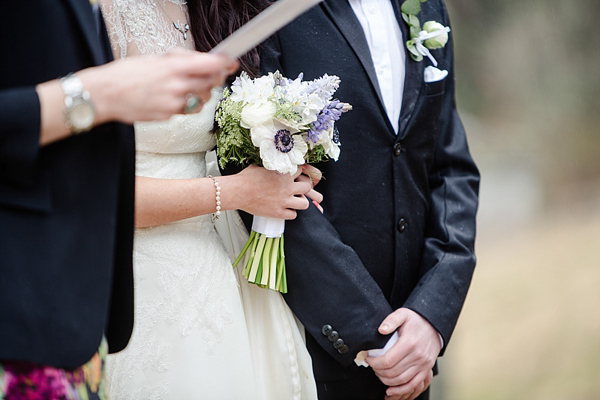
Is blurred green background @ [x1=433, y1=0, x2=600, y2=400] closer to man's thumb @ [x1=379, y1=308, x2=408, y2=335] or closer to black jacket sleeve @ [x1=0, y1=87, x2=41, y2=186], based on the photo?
man's thumb @ [x1=379, y1=308, x2=408, y2=335]

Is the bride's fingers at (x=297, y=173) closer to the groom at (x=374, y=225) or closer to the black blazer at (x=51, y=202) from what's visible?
the groom at (x=374, y=225)

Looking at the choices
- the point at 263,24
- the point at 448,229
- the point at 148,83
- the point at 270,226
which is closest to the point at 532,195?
the point at 448,229

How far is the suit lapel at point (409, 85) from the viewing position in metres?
2.40

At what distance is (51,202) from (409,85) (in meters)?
1.52

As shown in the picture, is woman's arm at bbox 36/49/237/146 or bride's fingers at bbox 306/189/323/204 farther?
bride's fingers at bbox 306/189/323/204

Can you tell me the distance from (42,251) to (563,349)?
4.58 meters

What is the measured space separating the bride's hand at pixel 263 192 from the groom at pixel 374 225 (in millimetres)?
103

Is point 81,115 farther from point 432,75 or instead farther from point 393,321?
point 432,75

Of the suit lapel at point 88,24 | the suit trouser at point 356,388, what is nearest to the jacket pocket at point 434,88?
the suit trouser at point 356,388

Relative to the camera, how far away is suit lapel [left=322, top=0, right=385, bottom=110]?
2348 millimetres

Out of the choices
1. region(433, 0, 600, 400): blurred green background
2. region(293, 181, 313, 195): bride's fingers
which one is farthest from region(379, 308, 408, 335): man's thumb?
region(433, 0, 600, 400): blurred green background

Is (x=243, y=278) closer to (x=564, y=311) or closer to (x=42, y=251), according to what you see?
(x=42, y=251)

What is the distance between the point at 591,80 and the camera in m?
5.05

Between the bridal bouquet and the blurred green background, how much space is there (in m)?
2.43
